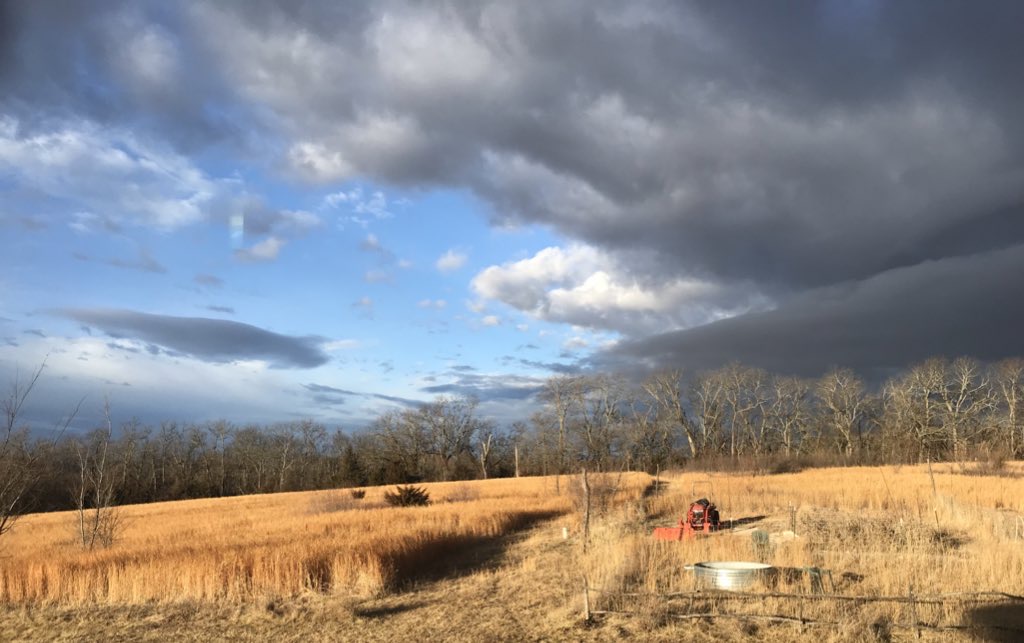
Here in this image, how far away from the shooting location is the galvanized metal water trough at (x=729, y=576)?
936 centimetres

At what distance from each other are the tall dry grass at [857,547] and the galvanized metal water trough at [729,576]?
0.28 meters

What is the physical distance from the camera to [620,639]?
767 centimetres

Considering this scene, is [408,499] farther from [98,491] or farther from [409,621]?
[409,621]

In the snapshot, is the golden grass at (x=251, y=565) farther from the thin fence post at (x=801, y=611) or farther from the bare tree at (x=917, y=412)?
the bare tree at (x=917, y=412)

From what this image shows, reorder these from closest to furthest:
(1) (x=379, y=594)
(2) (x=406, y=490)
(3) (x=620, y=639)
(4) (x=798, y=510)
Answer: (3) (x=620, y=639)
(1) (x=379, y=594)
(4) (x=798, y=510)
(2) (x=406, y=490)

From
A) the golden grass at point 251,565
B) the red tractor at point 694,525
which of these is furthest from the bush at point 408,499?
the red tractor at point 694,525

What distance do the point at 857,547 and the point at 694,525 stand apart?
331 centimetres

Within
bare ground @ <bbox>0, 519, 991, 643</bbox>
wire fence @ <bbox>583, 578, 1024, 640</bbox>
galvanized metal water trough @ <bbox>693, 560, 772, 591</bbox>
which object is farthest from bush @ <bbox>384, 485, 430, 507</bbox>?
wire fence @ <bbox>583, 578, 1024, 640</bbox>

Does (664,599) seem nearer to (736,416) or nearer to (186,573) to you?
(186,573)

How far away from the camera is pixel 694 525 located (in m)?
15.1

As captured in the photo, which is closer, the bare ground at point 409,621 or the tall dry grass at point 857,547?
the bare ground at point 409,621

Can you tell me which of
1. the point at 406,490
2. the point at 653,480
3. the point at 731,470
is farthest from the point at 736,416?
the point at 406,490

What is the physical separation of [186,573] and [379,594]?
3233mm

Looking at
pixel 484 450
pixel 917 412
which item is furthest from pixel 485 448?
pixel 917 412
